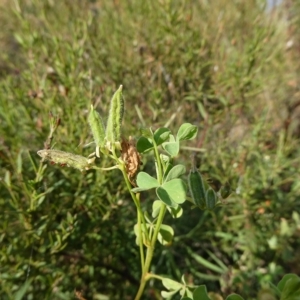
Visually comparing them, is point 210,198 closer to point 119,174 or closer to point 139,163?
point 139,163

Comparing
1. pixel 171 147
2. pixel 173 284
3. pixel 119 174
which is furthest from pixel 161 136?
pixel 119 174

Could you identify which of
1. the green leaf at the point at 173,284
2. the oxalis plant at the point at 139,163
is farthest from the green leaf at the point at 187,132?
the green leaf at the point at 173,284

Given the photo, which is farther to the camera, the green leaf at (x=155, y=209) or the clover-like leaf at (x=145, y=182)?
the green leaf at (x=155, y=209)

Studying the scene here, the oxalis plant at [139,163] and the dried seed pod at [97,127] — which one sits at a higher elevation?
the dried seed pod at [97,127]

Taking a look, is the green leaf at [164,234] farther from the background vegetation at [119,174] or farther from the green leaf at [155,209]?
the background vegetation at [119,174]

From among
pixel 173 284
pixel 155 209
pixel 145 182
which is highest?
pixel 145 182
